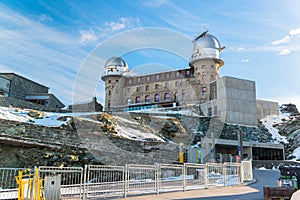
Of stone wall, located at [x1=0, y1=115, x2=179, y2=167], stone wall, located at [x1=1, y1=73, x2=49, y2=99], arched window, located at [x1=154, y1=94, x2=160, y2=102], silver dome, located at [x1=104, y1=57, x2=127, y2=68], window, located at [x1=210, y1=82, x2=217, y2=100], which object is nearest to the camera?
stone wall, located at [x1=0, y1=115, x2=179, y2=167]

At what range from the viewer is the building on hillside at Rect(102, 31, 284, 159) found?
43781 mm

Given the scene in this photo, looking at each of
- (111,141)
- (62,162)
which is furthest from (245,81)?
(62,162)

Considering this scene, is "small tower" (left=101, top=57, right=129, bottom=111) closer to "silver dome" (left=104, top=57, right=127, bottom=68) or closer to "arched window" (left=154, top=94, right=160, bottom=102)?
"silver dome" (left=104, top=57, right=127, bottom=68)

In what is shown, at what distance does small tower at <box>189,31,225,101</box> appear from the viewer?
172 feet

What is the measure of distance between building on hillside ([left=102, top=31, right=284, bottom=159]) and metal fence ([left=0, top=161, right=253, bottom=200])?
73.4ft

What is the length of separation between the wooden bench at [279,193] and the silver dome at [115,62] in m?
61.2

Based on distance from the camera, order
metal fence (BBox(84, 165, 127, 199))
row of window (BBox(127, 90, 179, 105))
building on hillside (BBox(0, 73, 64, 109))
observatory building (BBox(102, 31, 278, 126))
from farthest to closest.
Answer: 1. row of window (BBox(127, 90, 179, 105))
2. observatory building (BBox(102, 31, 278, 126))
3. building on hillside (BBox(0, 73, 64, 109))
4. metal fence (BBox(84, 165, 127, 199))

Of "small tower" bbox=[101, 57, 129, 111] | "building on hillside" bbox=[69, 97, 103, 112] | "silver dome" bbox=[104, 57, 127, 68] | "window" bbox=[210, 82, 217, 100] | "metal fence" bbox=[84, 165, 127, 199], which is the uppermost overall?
"silver dome" bbox=[104, 57, 127, 68]

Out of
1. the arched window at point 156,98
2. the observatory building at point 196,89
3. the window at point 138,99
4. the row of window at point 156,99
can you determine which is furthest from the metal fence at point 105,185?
the window at point 138,99

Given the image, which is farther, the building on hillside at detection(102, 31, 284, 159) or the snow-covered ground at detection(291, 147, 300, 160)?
the building on hillside at detection(102, 31, 284, 159)

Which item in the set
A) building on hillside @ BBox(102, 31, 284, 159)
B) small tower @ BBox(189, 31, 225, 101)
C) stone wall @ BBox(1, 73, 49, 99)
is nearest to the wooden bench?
building on hillside @ BBox(102, 31, 284, 159)

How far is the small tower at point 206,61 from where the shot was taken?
52281mm

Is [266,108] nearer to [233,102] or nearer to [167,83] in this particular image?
[233,102]

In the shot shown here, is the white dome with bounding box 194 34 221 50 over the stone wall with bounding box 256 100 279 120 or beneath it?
over
